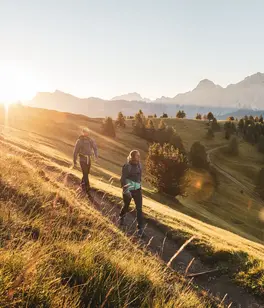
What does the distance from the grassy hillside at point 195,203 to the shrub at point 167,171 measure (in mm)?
2176

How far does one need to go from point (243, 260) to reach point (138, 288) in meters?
7.58

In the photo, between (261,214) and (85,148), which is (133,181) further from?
(261,214)

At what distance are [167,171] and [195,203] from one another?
42.1ft

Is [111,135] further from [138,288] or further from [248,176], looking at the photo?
[138,288]

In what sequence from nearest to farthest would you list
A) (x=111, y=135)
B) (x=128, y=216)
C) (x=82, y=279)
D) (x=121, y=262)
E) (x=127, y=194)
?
1. (x=82, y=279)
2. (x=121, y=262)
3. (x=127, y=194)
4. (x=128, y=216)
5. (x=111, y=135)

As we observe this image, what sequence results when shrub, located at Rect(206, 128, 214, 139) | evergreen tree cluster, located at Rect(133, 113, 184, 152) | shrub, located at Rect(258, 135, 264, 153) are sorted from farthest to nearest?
shrub, located at Rect(206, 128, 214, 139), shrub, located at Rect(258, 135, 264, 153), evergreen tree cluster, located at Rect(133, 113, 184, 152)

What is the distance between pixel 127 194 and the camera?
1375 centimetres

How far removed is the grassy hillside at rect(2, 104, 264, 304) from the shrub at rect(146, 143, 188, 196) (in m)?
2.18

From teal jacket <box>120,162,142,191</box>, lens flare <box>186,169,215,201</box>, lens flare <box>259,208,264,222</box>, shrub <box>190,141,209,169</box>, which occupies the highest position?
teal jacket <box>120,162,142,191</box>

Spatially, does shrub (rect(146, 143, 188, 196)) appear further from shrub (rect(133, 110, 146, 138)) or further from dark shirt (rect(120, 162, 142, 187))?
shrub (rect(133, 110, 146, 138))

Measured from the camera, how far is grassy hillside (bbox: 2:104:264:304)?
1247 cm

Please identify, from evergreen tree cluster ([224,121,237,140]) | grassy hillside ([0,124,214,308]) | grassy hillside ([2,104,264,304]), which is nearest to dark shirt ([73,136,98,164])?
grassy hillside ([2,104,264,304])

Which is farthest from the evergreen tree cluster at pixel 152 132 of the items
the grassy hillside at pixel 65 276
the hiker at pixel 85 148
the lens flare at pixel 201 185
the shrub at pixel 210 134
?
the grassy hillside at pixel 65 276

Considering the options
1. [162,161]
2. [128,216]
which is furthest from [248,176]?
[128,216]
